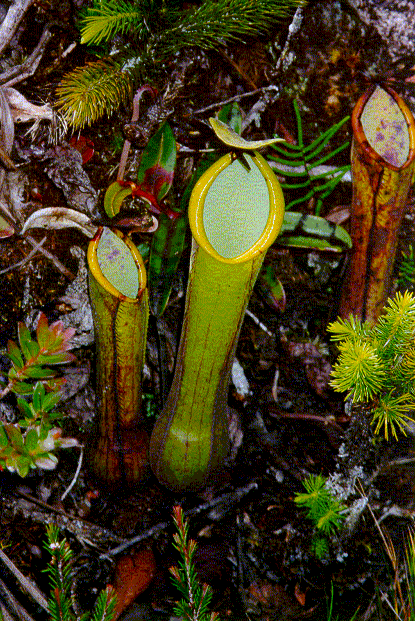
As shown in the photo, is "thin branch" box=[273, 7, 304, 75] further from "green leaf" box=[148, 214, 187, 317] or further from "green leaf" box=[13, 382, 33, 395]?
"green leaf" box=[13, 382, 33, 395]

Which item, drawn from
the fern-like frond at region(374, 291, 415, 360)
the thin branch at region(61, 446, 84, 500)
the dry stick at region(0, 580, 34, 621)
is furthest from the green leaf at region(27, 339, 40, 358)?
the fern-like frond at region(374, 291, 415, 360)

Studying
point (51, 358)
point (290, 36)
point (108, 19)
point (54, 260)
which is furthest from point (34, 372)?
point (290, 36)

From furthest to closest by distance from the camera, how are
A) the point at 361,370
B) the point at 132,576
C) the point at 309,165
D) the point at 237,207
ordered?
the point at 309,165
the point at 132,576
the point at 237,207
the point at 361,370

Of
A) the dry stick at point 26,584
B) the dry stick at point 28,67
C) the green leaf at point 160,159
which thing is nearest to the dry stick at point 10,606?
the dry stick at point 26,584

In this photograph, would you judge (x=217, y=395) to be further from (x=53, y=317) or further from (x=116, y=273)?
(x=53, y=317)

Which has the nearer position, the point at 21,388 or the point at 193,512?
the point at 21,388

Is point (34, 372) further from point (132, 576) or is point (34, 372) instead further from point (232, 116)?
point (232, 116)

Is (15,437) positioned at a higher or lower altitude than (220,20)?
lower
